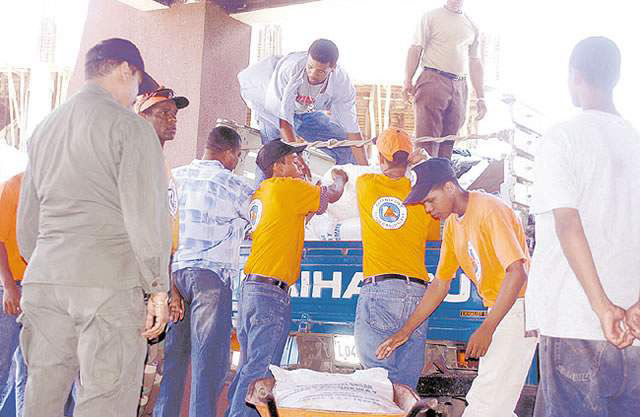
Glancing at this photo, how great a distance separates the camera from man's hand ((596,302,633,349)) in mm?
2969

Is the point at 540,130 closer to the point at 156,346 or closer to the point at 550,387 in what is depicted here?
the point at 156,346

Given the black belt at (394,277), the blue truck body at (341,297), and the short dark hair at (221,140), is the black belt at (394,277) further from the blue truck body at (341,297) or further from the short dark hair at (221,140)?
the short dark hair at (221,140)

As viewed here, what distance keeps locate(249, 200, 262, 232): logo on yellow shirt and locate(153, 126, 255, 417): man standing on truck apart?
5cm

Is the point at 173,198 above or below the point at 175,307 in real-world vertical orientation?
above

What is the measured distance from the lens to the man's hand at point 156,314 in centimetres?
363

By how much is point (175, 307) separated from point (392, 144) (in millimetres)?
1781

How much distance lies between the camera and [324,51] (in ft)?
22.6

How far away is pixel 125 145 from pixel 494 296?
2.34m

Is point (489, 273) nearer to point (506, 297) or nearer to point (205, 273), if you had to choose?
point (506, 297)

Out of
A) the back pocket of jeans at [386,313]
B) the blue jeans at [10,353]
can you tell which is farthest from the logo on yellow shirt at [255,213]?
the blue jeans at [10,353]

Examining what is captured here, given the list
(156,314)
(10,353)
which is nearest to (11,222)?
(10,353)

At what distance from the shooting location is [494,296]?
15.8ft

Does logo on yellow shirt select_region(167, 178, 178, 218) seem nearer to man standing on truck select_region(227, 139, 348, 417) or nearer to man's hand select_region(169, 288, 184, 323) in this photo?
man's hand select_region(169, 288, 184, 323)

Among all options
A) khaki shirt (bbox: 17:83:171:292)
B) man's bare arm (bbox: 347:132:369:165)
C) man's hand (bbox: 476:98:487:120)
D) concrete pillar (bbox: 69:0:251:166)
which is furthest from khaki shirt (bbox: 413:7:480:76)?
khaki shirt (bbox: 17:83:171:292)
